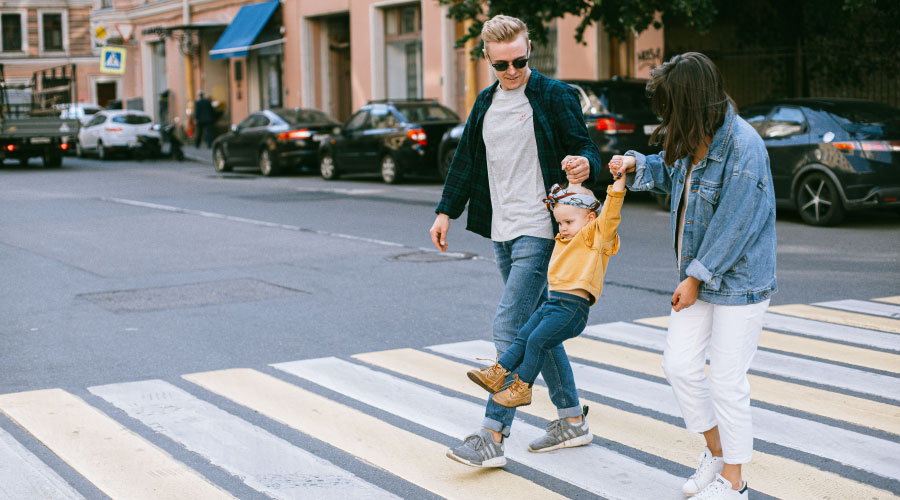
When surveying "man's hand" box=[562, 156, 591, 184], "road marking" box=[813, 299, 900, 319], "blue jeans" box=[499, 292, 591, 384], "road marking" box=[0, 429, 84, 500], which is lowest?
"road marking" box=[0, 429, 84, 500]

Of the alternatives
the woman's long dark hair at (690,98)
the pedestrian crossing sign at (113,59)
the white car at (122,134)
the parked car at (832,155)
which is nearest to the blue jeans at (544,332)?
the woman's long dark hair at (690,98)

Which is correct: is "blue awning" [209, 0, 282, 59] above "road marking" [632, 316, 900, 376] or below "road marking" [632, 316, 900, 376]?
above

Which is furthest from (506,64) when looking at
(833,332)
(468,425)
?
(833,332)

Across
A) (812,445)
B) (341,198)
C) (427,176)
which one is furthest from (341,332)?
(427,176)

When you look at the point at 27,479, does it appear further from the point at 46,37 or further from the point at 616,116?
the point at 46,37

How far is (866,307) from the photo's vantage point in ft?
26.8

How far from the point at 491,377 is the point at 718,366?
0.92 meters

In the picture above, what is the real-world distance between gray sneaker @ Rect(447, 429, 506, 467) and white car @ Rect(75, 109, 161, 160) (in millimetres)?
28867

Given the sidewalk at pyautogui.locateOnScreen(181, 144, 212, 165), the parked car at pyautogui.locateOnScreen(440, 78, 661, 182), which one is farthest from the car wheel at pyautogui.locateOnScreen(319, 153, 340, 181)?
the sidewalk at pyautogui.locateOnScreen(181, 144, 212, 165)

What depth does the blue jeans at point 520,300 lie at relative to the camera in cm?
464

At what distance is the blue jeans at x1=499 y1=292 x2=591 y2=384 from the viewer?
4.45 m

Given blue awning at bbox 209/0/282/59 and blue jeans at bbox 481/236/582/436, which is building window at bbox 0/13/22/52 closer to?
blue awning at bbox 209/0/282/59

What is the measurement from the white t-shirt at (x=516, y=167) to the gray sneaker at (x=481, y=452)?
84cm

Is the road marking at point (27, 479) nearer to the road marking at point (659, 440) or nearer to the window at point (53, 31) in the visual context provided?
the road marking at point (659, 440)
